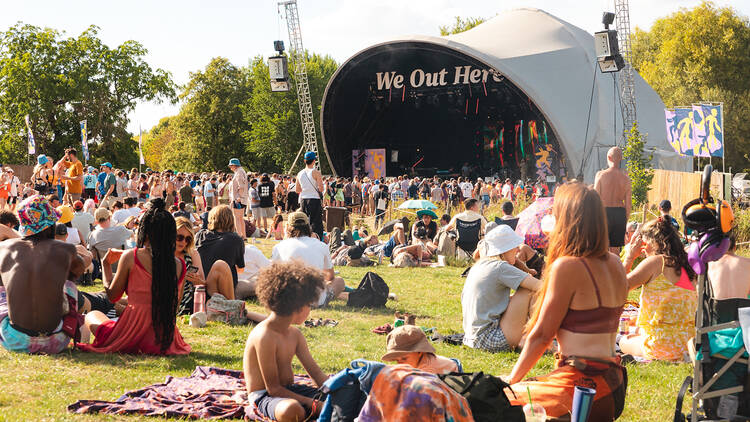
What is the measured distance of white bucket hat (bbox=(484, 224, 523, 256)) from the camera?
5656 millimetres

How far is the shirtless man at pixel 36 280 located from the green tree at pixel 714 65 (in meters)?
41.9

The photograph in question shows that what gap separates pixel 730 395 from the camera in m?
3.46

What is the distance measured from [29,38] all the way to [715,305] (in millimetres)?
42339

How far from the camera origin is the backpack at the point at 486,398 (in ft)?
9.59

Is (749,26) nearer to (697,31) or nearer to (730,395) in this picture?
(697,31)

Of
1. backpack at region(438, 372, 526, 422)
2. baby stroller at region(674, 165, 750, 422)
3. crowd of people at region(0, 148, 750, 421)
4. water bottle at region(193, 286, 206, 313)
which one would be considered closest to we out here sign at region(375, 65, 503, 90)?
crowd of people at region(0, 148, 750, 421)

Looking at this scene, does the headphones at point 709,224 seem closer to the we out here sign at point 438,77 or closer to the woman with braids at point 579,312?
the woman with braids at point 579,312

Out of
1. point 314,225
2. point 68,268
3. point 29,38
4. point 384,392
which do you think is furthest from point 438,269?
point 29,38

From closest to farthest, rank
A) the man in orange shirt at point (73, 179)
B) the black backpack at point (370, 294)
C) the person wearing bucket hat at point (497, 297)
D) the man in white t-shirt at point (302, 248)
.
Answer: the person wearing bucket hat at point (497, 297), the man in white t-shirt at point (302, 248), the black backpack at point (370, 294), the man in orange shirt at point (73, 179)

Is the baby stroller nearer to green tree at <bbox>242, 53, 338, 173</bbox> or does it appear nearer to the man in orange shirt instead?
the man in orange shirt

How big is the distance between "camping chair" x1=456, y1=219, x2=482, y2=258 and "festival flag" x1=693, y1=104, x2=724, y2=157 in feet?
29.5

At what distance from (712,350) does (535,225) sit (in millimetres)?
4806

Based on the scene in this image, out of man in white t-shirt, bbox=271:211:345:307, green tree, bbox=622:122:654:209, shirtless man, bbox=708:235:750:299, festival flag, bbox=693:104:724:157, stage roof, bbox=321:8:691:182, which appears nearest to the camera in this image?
shirtless man, bbox=708:235:750:299

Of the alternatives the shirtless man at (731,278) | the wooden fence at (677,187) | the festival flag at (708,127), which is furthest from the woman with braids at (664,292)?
the wooden fence at (677,187)
